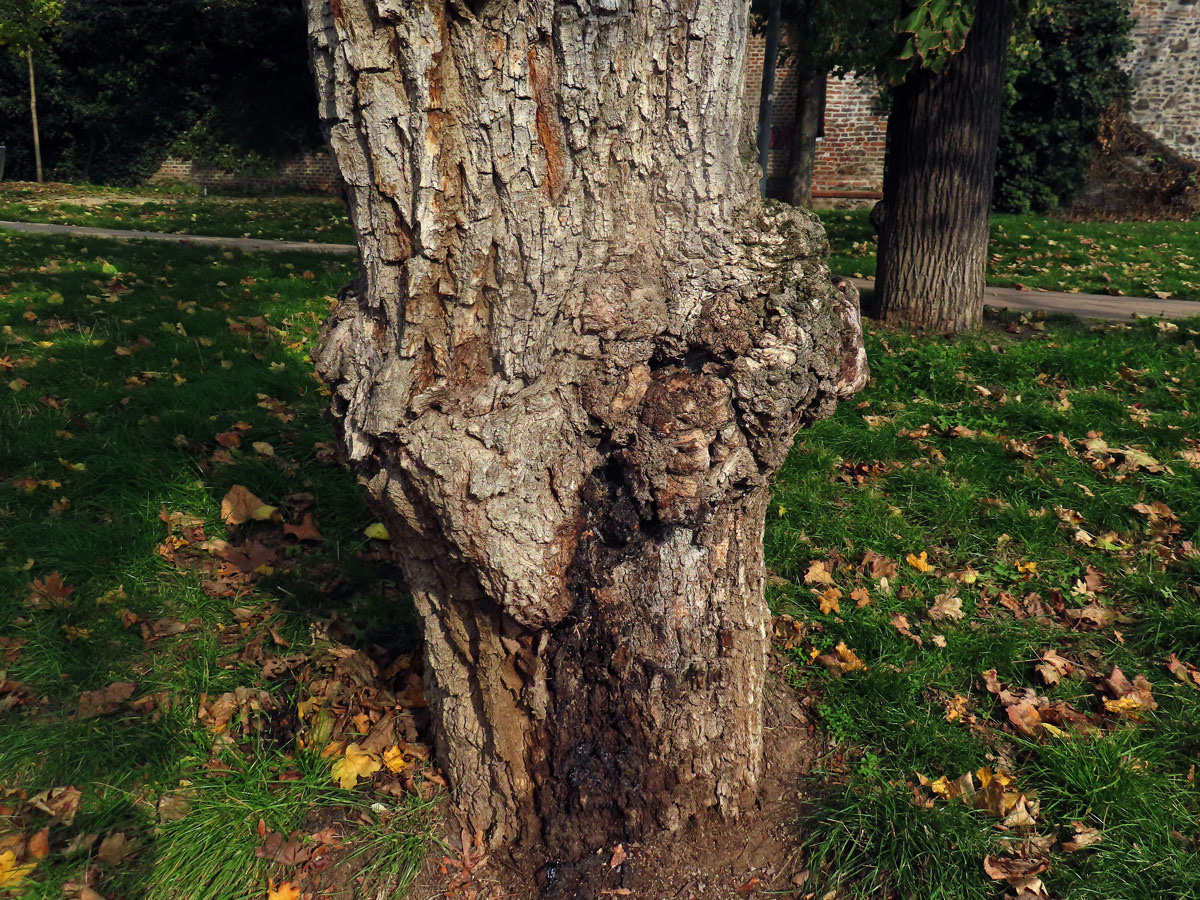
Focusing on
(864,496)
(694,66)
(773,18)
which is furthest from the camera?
(773,18)

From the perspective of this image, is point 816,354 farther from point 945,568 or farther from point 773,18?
point 773,18

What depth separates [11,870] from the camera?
218 centimetres

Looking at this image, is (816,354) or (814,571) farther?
(814,571)

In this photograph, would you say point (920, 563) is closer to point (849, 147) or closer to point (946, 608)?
point (946, 608)

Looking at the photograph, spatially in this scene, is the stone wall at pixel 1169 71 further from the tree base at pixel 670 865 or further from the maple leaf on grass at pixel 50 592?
the maple leaf on grass at pixel 50 592

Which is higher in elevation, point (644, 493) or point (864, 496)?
point (644, 493)

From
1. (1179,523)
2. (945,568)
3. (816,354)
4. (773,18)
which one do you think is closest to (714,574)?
(816,354)

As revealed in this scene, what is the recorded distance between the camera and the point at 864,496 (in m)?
3.74

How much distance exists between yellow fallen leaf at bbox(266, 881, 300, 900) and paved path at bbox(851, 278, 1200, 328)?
6.33 m

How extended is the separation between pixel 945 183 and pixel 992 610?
351 centimetres

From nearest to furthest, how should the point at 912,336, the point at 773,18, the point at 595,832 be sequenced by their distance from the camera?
the point at 595,832 → the point at 912,336 → the point at 773,18

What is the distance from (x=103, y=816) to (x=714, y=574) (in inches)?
71.6

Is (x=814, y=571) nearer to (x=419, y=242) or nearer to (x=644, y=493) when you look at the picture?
(x=644, y=493)

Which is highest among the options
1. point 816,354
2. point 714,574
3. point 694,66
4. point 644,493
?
point 694,66
